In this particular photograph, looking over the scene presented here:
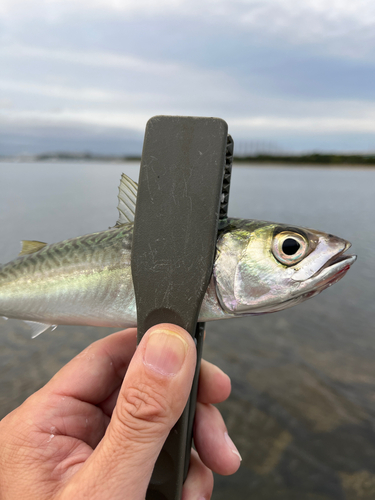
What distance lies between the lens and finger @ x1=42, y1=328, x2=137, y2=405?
2771mm

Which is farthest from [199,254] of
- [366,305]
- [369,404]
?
[366,305]

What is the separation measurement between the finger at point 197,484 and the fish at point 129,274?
150 centimetres

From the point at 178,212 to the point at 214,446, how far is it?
2299 mm

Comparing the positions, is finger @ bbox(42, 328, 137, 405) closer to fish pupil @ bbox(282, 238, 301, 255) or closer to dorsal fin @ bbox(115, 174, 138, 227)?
dorsal fin @ bbox(115, 174, 138, 227)

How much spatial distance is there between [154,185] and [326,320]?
677cm

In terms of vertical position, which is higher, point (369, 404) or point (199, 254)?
point (199, 254)

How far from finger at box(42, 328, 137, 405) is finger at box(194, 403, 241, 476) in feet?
2.83

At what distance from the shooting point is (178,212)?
1.60 metres

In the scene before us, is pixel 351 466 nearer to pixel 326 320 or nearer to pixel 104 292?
pixel 326 320

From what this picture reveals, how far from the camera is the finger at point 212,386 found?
3021 millimetres

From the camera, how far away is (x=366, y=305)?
7930 millimetres

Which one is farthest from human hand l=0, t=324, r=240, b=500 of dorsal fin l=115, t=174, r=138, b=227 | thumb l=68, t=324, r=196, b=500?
dorsal fin l=115, t=174, r=138, b=227

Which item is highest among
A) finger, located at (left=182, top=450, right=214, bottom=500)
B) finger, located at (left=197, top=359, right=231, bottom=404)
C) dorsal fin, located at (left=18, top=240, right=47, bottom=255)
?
dorsal fin, located at (left=18, top=240, right=47, bottom=255)

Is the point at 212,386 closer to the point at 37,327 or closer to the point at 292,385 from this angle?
the point at 37,327
